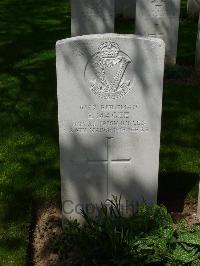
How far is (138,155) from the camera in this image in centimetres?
431

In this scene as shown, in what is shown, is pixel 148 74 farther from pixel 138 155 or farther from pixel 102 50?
pixel 138 155

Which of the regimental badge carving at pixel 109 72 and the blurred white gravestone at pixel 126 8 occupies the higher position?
the blurred white gravestone at pixel 126 8

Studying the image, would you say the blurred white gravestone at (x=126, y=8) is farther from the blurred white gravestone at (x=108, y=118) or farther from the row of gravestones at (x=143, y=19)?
the blurred white gravestone at (x=108, y=118)

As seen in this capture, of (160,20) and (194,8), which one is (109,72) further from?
(194,8)

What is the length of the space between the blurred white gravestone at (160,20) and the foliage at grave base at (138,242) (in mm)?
4894

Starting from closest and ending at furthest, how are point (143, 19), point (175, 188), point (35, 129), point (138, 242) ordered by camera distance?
point (138, 242)
point (175, 188)
point (35, 129)
point (143, 19)

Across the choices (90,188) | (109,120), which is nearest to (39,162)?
(90,188)

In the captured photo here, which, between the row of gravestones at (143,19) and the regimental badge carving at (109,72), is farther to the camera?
the row of gravestones at (143,19)

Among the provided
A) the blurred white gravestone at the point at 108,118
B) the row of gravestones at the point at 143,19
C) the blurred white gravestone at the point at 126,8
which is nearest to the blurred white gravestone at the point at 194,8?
the blurred white gravestone at the point at 126,8

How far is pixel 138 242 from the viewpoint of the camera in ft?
12.6

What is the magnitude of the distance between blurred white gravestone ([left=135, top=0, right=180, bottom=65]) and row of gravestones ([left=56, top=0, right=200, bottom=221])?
449cm

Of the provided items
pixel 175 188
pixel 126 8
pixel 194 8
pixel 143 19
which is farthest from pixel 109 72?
pixel 194 8

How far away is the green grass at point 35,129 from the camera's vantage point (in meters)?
4.91

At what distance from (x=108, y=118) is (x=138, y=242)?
1.06 metres
